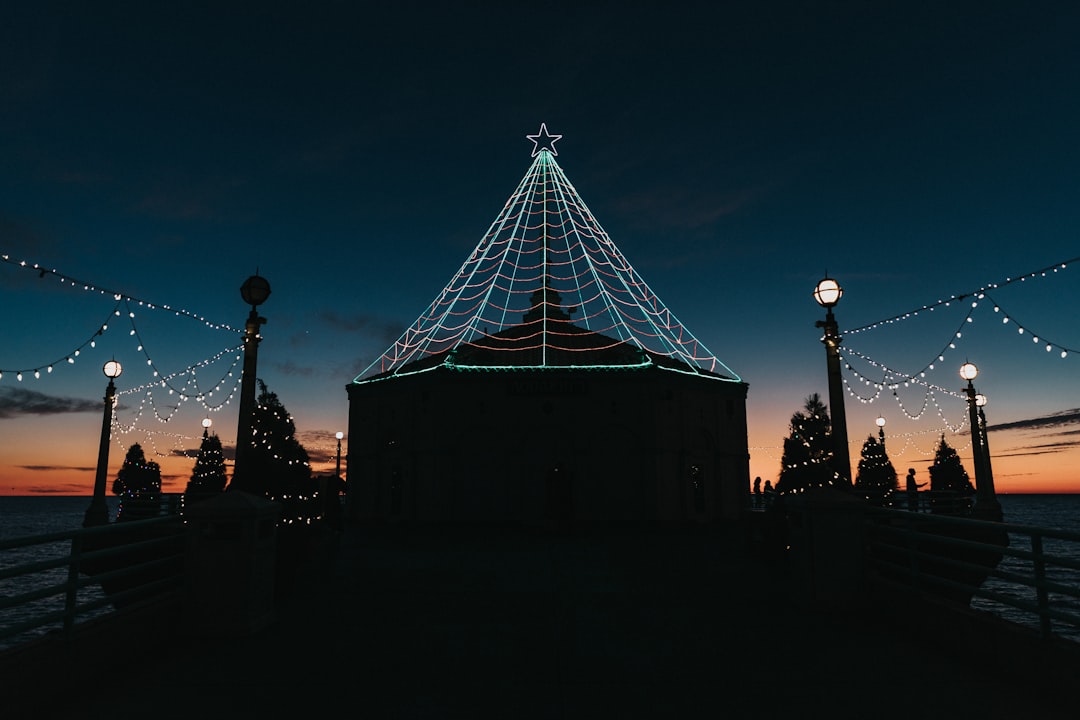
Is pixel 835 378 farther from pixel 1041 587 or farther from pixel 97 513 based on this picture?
pixel 97 513

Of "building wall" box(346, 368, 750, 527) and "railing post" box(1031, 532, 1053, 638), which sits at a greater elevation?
"building wall" box(346, 368, 750, 527)

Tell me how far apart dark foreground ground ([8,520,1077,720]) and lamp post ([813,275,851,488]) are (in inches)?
98.8

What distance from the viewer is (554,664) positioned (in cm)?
686

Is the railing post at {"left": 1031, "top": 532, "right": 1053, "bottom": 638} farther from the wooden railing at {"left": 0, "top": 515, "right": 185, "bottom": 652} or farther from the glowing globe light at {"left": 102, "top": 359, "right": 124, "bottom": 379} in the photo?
the glowing globe light at {"left": 102, "top": 359, "right": 124, "bottom": 379}

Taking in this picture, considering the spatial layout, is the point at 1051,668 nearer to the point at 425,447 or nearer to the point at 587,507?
the point at 587,507

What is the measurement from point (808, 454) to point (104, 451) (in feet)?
140

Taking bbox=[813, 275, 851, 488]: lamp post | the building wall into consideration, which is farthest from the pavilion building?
bbox=[813, 275, 851, 488]: lamp post

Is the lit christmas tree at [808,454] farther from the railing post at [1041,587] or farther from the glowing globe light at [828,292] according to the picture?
the railing post at [1041,587]

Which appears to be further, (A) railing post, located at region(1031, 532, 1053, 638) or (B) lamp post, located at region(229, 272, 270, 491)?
(B) lamp post, located at region(229, 272, 270, 491)

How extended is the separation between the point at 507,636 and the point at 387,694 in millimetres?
2352

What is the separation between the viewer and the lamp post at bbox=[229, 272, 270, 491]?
11.9 m

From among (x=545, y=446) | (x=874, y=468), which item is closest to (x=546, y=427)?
(x=545, y=446)

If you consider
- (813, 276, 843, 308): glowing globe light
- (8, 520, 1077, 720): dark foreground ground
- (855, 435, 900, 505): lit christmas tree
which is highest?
(813, 276, 843, 308): glowing globe light

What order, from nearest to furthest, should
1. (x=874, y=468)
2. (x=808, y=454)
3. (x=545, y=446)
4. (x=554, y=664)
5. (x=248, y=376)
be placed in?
(x=554, y=664)
(x=248, y=376)
(x=545, y=446)
(x=808, y=454)
(x=874, y=468)
